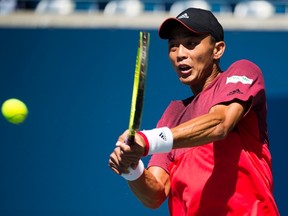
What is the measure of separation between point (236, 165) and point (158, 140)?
1.53ft

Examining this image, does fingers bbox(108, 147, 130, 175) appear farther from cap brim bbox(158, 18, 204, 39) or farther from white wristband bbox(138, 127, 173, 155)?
cap brim bbox(158, 18, 204, 39)

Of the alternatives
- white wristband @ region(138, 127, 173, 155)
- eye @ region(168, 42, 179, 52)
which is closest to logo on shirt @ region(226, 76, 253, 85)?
eye @ region(168, 42, 179, 52)

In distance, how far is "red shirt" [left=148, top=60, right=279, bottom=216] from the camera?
3205 millimetres

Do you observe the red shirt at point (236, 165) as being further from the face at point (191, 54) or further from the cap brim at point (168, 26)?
the cap brim at point (168, 26)

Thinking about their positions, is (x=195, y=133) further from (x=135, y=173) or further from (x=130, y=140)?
(x=135, y=173)

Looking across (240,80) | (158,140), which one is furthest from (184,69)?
(158,140)

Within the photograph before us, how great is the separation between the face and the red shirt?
13 cm

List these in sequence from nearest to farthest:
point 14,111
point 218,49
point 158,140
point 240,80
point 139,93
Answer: point 139,93, point 158,140, point 240,80, point 218,49, point 14,111

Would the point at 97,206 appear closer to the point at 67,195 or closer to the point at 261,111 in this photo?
the point at 67,195

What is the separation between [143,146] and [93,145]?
1973mm

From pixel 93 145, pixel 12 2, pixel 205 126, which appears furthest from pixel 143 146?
pixel 12 2

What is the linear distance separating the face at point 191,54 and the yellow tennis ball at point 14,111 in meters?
1.35

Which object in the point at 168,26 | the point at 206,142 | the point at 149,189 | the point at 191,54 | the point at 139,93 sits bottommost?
the point at 149,189

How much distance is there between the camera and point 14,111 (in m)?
4.52
